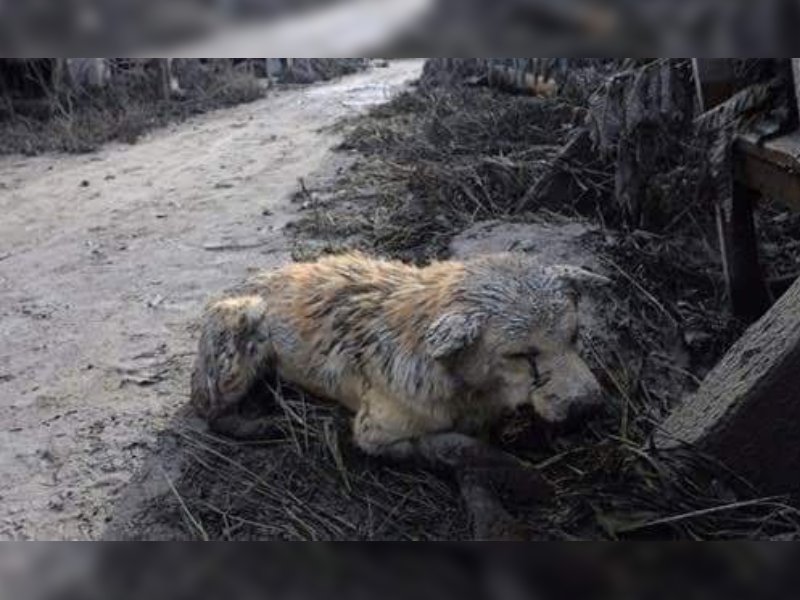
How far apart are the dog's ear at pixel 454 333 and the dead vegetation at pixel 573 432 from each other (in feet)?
1.64

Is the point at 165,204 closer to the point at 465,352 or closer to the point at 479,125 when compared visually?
the point at 479,125

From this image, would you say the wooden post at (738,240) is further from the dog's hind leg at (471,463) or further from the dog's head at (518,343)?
the dog's hind leg at (471,463)

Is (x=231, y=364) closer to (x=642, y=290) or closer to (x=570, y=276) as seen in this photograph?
(x=570, y=276)

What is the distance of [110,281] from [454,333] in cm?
401

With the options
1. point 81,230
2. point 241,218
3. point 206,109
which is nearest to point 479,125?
point 241,218

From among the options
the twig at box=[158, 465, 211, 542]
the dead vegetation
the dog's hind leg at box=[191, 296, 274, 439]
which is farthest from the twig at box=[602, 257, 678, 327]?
the twig at box=[158, 465, 211, 542]

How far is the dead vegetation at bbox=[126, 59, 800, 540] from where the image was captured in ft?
9.62

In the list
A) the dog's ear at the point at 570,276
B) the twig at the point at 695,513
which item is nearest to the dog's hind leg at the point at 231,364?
the dog's ear at the point at 570,276

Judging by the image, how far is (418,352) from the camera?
11.2 feet

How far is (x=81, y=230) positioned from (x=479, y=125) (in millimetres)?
4013

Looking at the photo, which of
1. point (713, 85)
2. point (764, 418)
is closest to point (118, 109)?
point (713, 85)

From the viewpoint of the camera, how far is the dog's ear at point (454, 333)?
10.4ft

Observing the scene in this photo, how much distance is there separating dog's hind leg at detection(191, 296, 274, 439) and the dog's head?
108 centimetres

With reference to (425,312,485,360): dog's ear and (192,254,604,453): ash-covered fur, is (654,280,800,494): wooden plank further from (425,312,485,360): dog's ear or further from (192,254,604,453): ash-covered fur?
(425,312,485,360): dog's ear
